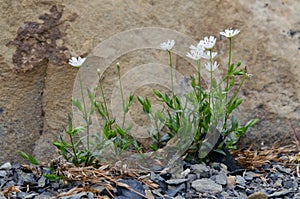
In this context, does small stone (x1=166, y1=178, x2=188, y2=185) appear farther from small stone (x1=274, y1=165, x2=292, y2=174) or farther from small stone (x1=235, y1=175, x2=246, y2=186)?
small stone (x1=274, y1=165, x2=292, y2=174)

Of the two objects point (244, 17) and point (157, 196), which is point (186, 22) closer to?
point (244, 17)

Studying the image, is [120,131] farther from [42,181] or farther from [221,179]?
[221,179]

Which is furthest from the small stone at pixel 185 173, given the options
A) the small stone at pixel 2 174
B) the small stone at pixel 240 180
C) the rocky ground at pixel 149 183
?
the small stone at pixel 2 174

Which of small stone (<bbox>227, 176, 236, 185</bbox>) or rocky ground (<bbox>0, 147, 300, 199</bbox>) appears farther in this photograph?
small stone (<bbox>227, 176, 236, 185</bbox>)

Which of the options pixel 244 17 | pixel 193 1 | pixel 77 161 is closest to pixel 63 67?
pixel 77 161

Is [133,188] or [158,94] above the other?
[158,94]

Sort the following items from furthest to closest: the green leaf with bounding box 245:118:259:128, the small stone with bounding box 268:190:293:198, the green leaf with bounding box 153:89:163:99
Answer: the green leaf with bounding box 245:118:259:128 < the green leaf with bounding box 153:89:163:99 < the small stone with bounding box 268:190:293:198

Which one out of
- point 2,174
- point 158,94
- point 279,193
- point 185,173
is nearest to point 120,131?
point 158,94

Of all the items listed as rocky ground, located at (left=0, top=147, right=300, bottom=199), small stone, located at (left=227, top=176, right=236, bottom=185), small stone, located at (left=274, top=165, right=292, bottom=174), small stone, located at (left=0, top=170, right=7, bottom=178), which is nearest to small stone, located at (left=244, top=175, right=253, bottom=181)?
rocky ground, located at (left=0, top=147, right=300, bottom=199)
